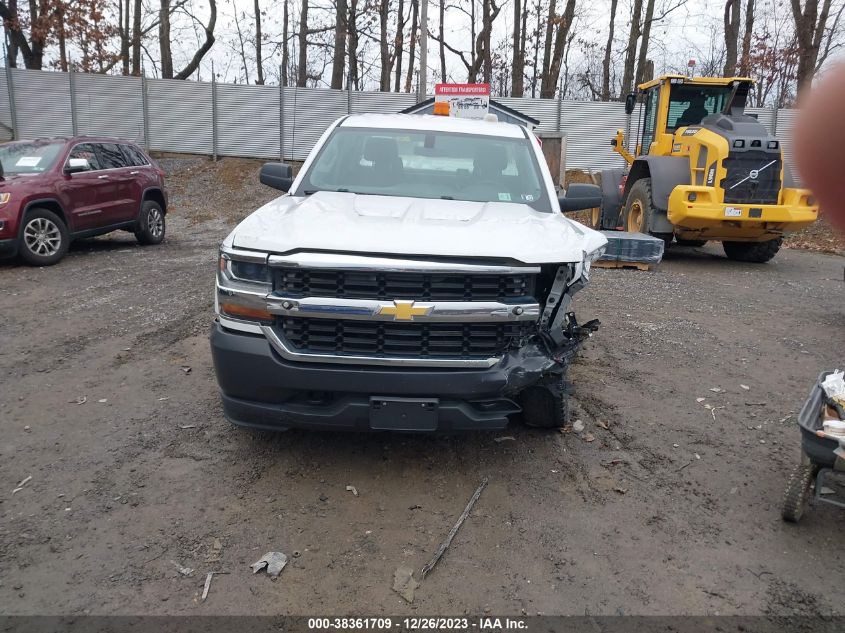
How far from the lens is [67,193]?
30.3 feet

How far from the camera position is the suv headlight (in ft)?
10.7

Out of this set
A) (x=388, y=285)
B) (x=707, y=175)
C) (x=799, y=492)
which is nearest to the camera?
(x=799, y=492)

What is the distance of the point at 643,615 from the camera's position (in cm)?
256

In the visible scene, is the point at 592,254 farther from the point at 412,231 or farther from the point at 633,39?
the point at 633,39

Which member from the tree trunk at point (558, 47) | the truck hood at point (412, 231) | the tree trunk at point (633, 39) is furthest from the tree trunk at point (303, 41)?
the truck hood at point (412, 231)

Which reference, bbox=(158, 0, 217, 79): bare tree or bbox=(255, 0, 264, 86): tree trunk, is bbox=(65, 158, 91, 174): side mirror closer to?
bbox=(158, 0, 217, 79): bare tree

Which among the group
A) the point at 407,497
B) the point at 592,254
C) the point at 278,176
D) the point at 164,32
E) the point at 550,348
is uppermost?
the point at 164,32

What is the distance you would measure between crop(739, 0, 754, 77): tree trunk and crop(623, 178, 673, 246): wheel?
17850 millimetres

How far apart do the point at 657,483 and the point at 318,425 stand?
6.15ft

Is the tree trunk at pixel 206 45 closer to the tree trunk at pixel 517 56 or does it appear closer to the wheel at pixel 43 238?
the tree trunk at pixel 517 56

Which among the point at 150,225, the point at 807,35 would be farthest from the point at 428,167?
the point at 807,35

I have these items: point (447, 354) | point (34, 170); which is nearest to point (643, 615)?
point (447, 354)

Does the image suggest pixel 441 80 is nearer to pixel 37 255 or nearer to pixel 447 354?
pixel 37 255

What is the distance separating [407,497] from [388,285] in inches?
43.2
